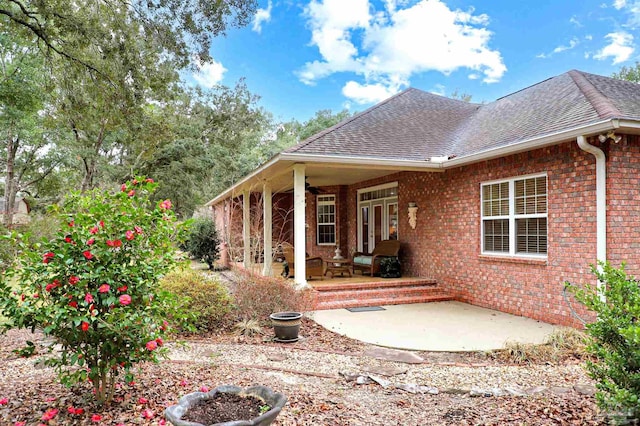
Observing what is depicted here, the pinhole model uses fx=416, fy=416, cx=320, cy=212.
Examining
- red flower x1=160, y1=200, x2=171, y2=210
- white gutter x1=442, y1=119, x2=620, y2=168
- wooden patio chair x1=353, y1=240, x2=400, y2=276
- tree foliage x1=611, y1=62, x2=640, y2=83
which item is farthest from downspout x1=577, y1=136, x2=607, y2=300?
tree foliage x1=611, y1=62, x2=640, y2=83

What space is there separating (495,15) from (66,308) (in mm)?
18226

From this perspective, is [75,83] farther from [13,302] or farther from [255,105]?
[255,105]

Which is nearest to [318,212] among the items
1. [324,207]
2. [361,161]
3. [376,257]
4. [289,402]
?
[324,207]

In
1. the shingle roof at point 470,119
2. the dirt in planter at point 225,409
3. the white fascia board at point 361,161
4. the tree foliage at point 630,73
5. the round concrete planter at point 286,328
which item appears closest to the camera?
the dirt in planter at point 225,409

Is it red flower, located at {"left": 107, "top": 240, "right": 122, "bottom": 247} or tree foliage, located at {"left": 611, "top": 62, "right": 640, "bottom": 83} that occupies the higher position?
tree foliage, located at {"left": 611, "top": 62, "right": 640, "bottom": 83}

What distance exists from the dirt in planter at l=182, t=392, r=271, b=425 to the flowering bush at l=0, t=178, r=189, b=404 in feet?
2.16

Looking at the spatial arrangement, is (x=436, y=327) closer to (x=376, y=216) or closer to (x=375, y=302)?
(x=375, y=302)

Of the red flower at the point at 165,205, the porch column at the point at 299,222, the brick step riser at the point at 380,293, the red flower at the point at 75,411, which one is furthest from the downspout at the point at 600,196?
the red flower at the point at 75,411

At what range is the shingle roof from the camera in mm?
7207

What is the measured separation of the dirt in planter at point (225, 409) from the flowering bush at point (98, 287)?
0.66 meters

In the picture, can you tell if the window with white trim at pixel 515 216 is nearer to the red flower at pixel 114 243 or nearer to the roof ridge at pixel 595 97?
the roof ridge at pixel 595 97

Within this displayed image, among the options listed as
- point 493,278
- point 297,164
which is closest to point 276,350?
point 297,164

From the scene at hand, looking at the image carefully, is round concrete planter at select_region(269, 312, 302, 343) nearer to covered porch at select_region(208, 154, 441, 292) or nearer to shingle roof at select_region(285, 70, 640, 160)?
covered porch at select_region(208, 154, 441, 292)

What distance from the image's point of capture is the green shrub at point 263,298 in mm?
6844
